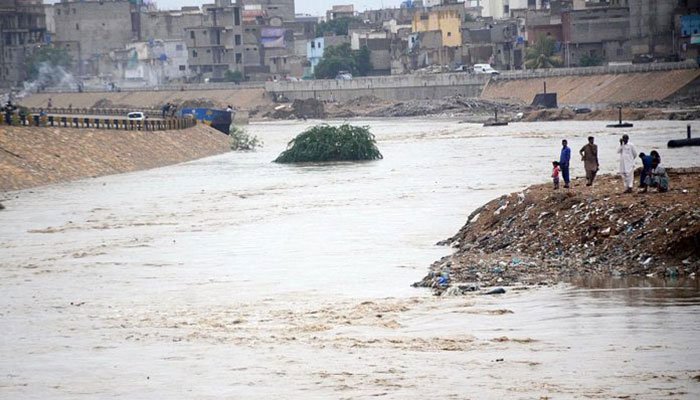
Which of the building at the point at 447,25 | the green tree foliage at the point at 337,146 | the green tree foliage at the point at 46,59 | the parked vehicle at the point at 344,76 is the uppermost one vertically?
the building at the point at 447,25

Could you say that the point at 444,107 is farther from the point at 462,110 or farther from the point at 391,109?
the point at 391,109

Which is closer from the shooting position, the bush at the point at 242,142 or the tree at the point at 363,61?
the bush at the point at 242,142

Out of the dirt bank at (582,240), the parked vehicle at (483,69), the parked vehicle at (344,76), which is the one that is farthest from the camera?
the parked vehicle at (344,76)

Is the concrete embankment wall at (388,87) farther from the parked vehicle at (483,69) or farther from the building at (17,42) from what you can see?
the building at (17,42)

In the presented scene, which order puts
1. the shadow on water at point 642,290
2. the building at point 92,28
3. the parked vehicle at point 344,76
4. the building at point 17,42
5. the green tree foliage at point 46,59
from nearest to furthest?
the shadow on water at point 642,290, the parked vehicle at point 344,76, the green tree foliage at point 46,59, the building at point 17,42, the building at point 92,28

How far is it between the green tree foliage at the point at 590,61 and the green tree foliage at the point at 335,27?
46480 millimetres

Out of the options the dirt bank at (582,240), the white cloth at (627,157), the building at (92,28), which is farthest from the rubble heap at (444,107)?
the white cloth at (627,157)

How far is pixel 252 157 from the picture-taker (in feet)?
221

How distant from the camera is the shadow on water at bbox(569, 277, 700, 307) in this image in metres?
19.3

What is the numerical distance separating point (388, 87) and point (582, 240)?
95046 millimetres

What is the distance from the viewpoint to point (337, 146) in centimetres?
5938

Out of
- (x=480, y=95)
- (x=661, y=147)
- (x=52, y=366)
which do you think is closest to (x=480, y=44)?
(x=480, y=95)

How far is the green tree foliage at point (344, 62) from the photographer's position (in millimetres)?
133750

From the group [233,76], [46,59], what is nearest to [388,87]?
[233,76]
